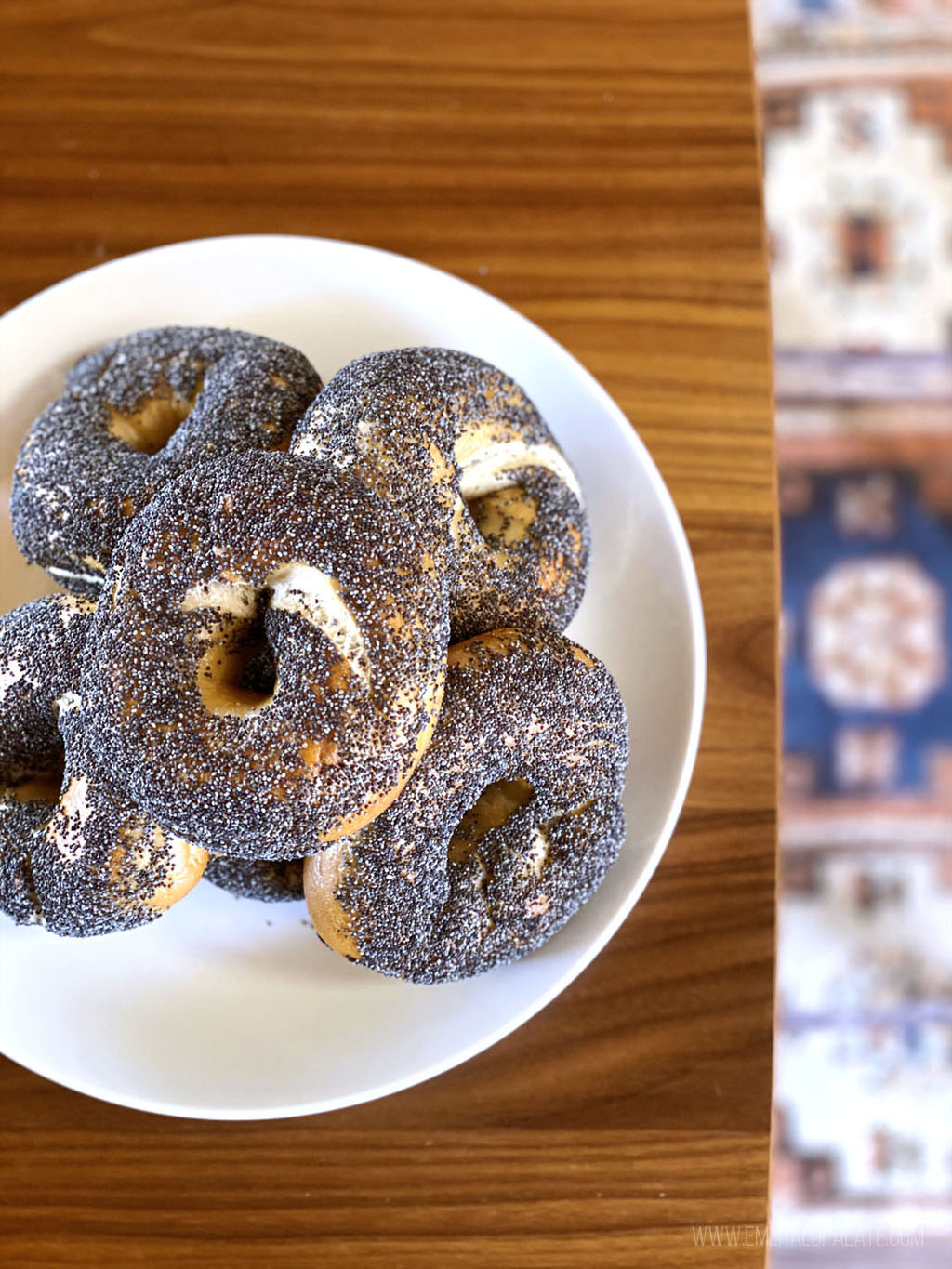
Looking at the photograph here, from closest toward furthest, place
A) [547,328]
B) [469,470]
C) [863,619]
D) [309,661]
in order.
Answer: [309,661], [469,470], [547,328], [863,619]

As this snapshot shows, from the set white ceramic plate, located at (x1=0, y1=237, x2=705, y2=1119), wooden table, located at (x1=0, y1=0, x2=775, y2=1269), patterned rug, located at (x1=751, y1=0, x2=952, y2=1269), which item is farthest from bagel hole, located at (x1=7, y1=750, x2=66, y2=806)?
patterned rug, located at (x1=751, y1=0, x2=952, y2=1269)

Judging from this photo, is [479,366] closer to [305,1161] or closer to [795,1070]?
[305,1161]

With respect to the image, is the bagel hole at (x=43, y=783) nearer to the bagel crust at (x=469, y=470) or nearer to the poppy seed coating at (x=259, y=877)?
the poppy seed coating at (x=259, y=877)

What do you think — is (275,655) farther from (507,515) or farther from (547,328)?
(547,328)

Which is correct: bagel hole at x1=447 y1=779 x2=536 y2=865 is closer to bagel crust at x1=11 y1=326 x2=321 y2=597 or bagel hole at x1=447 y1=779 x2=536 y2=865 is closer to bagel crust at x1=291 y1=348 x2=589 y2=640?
bagel crust at x1=291 y1=348 x2=589 y2=640

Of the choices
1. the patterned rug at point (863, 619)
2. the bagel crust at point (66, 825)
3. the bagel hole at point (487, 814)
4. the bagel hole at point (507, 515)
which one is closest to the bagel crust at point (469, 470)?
the bagel hole at point (507, 515)

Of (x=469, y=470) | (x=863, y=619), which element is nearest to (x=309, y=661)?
(x=469, y=470)
